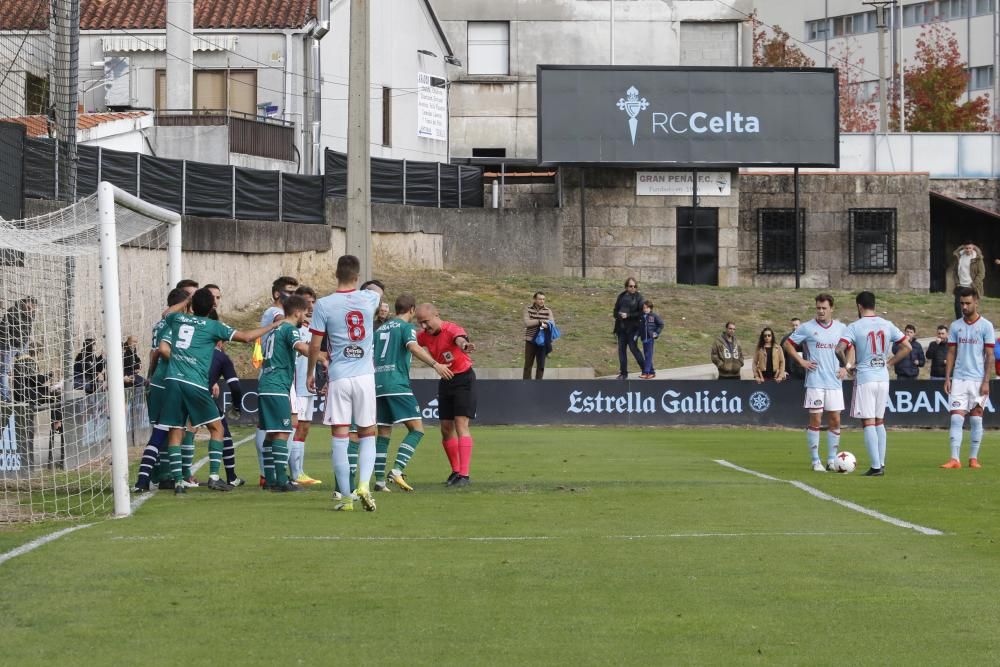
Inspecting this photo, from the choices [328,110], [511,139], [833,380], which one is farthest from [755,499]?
[511,139]

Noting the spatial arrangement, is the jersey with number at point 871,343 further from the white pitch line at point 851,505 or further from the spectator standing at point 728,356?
the spectator standing at point 728,356

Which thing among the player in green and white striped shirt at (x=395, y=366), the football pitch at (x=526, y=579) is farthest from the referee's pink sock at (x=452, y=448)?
the player in green and white striped shirt at (x=395, y=366)

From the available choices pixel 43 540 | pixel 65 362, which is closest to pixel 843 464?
pixel 65 362

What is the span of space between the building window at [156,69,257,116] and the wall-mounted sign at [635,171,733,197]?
11.9 m

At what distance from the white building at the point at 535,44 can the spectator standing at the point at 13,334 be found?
140 feet

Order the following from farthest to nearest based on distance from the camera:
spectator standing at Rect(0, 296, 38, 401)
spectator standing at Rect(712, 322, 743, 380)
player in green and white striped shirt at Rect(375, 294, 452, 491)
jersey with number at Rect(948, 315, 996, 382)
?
spectator standing at Rect(712, 322, 743, 380) < jersey with number at Rect(948, 315, 996, 382) < spectator standing at Rect(0, 296, 38, 401) < player in green and white striped shirt at Rect(375, 294, 452, 491)

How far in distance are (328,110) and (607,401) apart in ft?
72.5

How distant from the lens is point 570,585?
907 cm

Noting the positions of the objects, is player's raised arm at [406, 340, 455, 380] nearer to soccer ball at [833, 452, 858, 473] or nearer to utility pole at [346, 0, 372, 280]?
soccer ball at [833, 452, 858, 473]

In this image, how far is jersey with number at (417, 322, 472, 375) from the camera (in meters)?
15.4

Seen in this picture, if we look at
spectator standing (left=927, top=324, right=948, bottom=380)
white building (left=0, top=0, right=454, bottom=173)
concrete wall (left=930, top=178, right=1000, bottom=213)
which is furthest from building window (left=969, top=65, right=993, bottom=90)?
spectator standing (left=927, top=324, right=948, bottom=380)

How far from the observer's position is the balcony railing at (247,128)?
42.6m

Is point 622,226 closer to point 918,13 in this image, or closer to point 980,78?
point 980,78

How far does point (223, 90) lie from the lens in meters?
45.7
